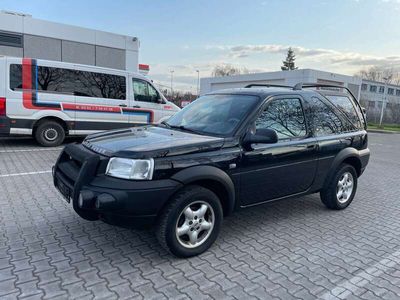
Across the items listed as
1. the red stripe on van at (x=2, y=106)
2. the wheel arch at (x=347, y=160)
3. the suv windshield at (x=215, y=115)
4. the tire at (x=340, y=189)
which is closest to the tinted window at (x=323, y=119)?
the wheel arch at (x=347, y=160)

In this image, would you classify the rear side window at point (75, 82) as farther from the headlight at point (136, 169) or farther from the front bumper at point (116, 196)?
the headlight at point (136, 169)

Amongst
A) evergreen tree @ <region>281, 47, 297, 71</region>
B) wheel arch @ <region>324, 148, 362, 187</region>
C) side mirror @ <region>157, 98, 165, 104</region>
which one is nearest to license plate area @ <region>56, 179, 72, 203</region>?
wheel arch @ <region>324, 148, 362, 187</region>

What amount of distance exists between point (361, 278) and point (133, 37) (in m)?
19.6

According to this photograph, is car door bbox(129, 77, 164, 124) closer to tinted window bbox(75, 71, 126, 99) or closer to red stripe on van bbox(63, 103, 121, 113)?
tinted window bbox(75, 71, 126, 99)

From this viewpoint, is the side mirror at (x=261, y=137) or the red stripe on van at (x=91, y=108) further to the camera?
the red stripe on van at (x=91, y=108)

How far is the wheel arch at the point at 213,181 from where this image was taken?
10.3ft

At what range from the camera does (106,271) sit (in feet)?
10.0

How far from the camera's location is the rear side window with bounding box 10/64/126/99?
8422 mm

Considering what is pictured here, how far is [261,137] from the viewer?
352 centimetres

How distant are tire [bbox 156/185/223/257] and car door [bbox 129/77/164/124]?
717 cm

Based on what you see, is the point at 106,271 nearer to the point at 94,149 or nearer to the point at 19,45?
the point at 94,149

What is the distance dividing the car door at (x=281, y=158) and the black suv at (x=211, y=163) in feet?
0.04

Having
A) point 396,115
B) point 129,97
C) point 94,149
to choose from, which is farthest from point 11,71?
point 396,115

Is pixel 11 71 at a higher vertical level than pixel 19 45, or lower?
lower
